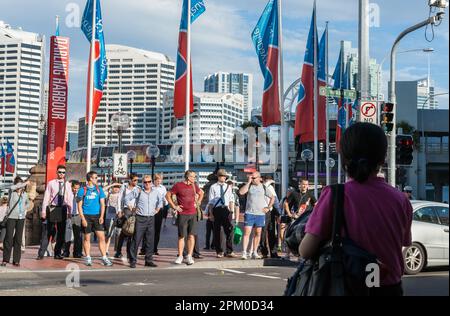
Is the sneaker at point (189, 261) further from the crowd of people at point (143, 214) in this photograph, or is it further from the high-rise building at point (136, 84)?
the high-rise building at point (136, 84)

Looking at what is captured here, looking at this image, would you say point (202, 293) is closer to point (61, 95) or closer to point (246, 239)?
point (246, 239)

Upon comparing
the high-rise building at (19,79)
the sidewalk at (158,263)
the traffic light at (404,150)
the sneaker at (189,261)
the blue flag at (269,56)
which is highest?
the high-rise building at (19,79)

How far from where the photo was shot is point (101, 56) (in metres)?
20.8

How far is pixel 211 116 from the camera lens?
145375 millimetres

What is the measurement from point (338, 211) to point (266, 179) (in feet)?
42.8

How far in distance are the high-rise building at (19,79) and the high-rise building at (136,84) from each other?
1009 centimetres

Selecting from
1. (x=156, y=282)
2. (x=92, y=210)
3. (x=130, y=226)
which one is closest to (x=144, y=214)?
(x=130, y=226)

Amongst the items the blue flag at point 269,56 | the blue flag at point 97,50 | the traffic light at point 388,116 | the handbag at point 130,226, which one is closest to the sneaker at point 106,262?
the handbag at point 130,226

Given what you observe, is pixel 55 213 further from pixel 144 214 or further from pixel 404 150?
pixel 404 150

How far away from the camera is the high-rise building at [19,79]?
51.8 meters

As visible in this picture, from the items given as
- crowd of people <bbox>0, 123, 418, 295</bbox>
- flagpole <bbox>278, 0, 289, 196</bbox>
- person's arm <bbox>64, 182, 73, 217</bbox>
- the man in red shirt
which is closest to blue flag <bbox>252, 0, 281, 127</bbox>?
flagpole <bbox>278, 0, 289, 196</bbox>

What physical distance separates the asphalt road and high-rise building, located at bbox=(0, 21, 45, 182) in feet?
93.9
